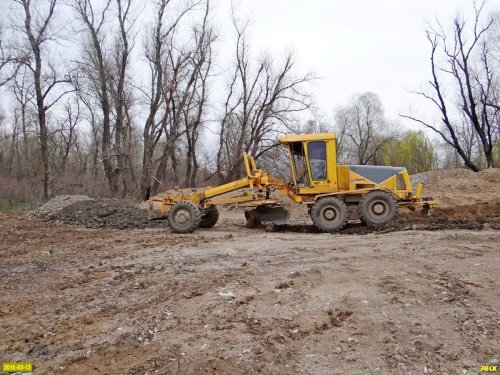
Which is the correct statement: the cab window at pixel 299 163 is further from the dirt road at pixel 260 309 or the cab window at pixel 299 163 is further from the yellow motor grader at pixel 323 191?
the dirt road at pixel 260 309

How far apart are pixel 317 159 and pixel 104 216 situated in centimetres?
744

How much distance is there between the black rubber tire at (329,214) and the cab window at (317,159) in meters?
0.64

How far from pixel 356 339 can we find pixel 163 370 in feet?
5.99

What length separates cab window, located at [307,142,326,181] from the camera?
11.4 metres

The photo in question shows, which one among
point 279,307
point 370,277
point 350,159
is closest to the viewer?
point 279,307

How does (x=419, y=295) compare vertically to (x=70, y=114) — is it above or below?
below

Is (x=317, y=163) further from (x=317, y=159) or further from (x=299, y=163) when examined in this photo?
(x=299, y=163)

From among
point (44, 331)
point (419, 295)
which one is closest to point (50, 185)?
point (44, 331)

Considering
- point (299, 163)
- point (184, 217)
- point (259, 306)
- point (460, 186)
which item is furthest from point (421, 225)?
point (460, 186)

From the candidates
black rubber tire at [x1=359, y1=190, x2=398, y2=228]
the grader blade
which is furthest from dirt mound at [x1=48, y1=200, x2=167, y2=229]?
black rubber tire at [x1=359, y1=190, x2=398, y2=228]

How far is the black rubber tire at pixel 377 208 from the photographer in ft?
36.2

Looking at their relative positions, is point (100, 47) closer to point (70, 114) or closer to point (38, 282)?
point (70, 114)

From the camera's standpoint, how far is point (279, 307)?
5133 mm

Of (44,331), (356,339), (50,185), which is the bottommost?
(356,339)
